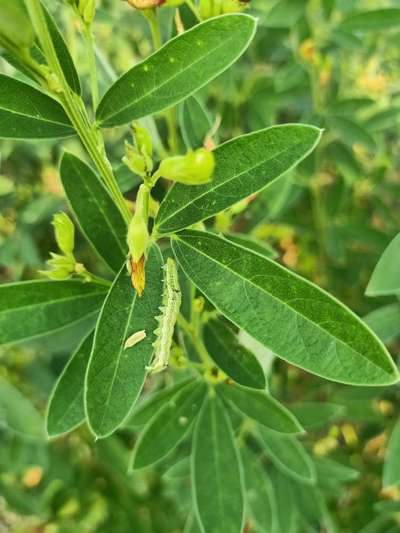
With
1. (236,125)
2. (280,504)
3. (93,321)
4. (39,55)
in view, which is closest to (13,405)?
(93,321)

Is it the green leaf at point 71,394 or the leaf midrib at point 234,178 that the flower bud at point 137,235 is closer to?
the leaf midrib at point 234,178

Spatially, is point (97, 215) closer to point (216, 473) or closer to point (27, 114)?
point (27, 114)

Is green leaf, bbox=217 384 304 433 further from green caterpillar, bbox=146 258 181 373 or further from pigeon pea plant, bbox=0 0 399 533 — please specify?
green caterpillar, bbox=146 258 181 373

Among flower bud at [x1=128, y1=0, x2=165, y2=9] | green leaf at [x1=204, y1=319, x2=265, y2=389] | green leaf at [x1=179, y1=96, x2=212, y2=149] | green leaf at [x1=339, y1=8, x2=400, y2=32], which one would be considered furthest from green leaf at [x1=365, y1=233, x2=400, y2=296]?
green leaf at [x1=339, y1=8, x2=400, y2=32]

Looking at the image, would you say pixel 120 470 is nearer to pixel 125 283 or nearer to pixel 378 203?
pixel 378 203

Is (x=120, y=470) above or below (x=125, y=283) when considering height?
below

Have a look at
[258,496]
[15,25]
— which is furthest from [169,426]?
[15,25]
